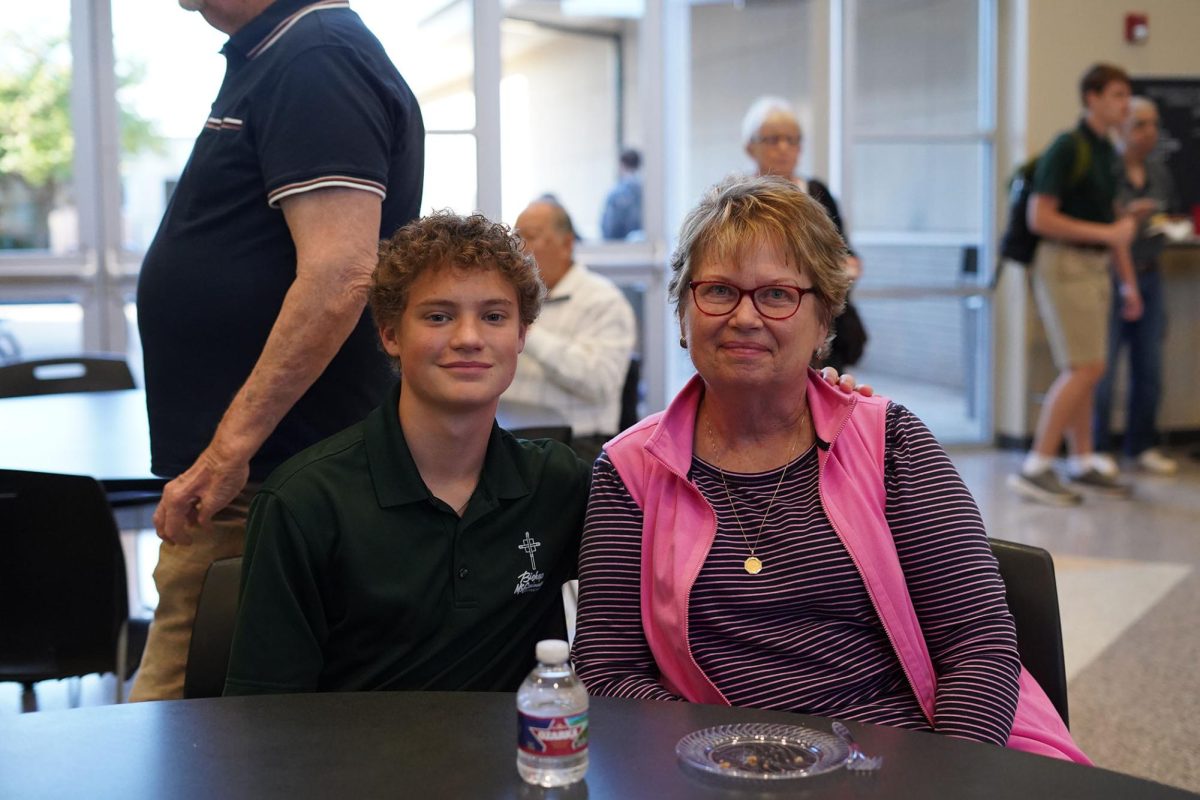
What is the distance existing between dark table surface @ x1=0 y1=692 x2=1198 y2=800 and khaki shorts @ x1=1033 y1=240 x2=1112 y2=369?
4938 millimetres

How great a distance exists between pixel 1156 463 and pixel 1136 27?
7.57 feet

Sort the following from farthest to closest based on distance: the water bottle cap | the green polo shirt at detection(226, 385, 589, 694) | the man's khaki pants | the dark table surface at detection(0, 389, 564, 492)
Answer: the dark table surface at detection(0, 389, 564, 492) < the man's khaki pants < the green polo shirt at detection(226, 385, 589, 694) < the water bottle cap

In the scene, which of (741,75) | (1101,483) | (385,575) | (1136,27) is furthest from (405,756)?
(1136,27)

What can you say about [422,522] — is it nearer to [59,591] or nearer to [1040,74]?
[59,591]

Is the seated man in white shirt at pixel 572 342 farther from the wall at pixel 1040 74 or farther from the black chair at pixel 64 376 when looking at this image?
the wall at pixel 1040 74

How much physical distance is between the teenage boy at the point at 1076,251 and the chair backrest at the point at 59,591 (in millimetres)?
4474

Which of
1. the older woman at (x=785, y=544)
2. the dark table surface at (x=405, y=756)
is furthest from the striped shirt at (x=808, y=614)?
the dark table surface at (x=405, y=756)

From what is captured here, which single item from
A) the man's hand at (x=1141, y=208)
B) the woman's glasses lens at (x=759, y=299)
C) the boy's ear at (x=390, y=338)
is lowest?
the boy's ear at (x=390, y=338)

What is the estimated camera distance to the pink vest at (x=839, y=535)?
5.06 feet

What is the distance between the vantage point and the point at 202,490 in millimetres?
1804

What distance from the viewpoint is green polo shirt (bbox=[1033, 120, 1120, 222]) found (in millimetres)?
5652

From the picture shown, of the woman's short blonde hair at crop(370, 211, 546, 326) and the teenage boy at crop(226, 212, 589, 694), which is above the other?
the woman's short blonde hair at crop(370, 211, 546, 326)

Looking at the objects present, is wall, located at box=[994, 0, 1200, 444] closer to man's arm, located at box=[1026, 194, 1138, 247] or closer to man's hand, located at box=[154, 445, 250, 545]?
man's arm, located at box=[1026, 194, 1138, 247]

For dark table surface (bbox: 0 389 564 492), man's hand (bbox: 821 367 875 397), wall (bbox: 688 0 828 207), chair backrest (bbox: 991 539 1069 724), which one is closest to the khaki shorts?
wall (bbox: 688 0 828 207)
